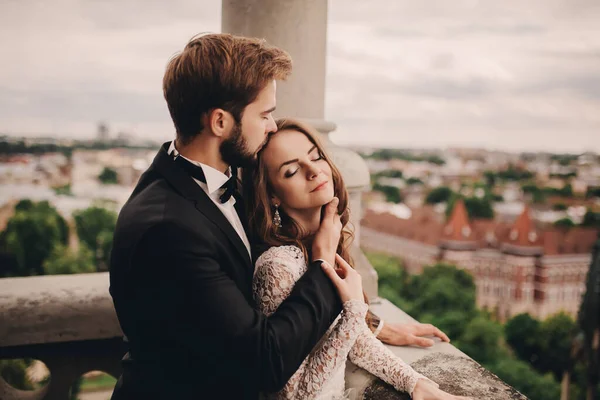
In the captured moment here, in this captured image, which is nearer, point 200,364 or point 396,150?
point 200,364

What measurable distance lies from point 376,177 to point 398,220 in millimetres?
17336

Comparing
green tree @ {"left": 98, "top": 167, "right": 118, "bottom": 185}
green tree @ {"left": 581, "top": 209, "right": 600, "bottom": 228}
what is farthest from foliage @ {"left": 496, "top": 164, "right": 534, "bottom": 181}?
green tree @ {"left": 98, "top": 167, "right": 118, "bottom": 185}

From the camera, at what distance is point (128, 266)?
1.45m

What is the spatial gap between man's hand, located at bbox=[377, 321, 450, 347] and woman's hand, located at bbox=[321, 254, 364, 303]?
0.52 m

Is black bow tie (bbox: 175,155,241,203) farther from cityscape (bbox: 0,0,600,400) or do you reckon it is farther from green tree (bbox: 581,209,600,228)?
green tree (bbox: 581,209,600,228)

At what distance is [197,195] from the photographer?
1562mm

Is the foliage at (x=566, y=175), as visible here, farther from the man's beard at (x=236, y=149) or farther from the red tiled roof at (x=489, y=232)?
the man's beard at (x=236, y=149)

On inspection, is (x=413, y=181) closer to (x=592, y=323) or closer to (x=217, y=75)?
(x=592, y=323)

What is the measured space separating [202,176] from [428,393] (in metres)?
0.88

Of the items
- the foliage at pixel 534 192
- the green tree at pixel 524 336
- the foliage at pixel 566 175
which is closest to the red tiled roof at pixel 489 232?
the foliage at pixel 534 192

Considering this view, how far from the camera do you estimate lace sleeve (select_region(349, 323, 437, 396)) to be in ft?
5.61

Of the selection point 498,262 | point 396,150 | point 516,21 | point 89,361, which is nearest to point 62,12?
point 89,361

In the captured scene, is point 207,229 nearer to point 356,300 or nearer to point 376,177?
point 356,300

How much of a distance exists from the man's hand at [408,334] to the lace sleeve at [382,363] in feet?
1.14
